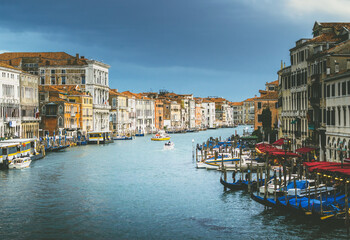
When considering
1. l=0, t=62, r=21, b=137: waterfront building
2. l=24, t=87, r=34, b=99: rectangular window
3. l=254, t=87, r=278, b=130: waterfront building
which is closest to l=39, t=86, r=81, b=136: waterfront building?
l=24, t=87, r=34, b=99: rectangular window

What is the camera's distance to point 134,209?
21.9 meters

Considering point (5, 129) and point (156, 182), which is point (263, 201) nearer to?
point (156, 182)

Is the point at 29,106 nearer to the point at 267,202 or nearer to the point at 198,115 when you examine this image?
the point at 267,202

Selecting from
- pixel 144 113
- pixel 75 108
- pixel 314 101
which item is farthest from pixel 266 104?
pixel 144 113

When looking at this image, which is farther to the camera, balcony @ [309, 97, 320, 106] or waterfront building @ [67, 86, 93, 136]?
waterfront building @ [67, 86, 93, 136]

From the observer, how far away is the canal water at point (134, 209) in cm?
1788

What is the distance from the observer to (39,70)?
244 ft

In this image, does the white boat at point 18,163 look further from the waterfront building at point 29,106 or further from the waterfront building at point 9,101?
the waterfront building at point 29,106

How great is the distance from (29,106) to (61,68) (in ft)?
64.9

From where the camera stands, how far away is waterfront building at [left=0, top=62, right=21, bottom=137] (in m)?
48.2

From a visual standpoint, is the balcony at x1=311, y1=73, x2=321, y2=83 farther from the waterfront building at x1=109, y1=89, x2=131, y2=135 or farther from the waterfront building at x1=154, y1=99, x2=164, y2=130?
the waterfront building at x1=154, y1=99, x2=164, y2=130

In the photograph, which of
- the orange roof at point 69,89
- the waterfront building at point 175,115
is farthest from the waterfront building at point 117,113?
the waterfront building at point 175,115

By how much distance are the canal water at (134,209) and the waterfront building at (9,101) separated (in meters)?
16.3

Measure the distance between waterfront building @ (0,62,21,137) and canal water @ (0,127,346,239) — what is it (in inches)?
641
